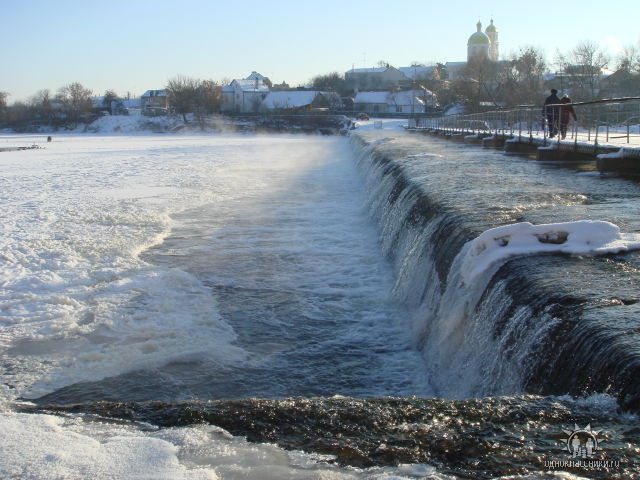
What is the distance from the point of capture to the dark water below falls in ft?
13.4

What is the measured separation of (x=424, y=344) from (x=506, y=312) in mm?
1888

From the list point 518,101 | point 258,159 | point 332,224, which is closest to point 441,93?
point 518,101

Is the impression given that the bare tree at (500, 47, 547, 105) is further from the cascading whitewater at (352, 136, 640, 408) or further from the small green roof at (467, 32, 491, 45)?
the cascading whitewater at (352, 136, 640, 408)

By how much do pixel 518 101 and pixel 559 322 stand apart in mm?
75365

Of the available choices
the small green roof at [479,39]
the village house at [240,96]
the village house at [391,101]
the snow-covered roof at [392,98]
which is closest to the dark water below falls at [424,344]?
the village house at [391,101]

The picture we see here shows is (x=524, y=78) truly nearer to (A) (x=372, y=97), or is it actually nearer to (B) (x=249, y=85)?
(A) (x=372, y=97)

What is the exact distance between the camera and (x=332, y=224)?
54.3ft

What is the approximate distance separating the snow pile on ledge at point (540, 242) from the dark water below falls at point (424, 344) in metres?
0.15

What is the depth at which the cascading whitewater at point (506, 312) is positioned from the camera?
469 centimetres

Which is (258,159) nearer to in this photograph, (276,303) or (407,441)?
(276,303)

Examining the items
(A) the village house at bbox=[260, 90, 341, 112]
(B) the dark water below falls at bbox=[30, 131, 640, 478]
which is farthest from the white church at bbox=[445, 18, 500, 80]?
(B) the dark water below falls at bbox=[30, 131, 640, 478]

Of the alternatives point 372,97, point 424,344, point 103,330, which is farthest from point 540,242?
point 372,97

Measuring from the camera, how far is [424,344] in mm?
7715

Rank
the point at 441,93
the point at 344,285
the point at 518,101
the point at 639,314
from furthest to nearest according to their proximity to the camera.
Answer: the point at 441,93, the point at 518,101, the point at 344,285, the point at 639,314
